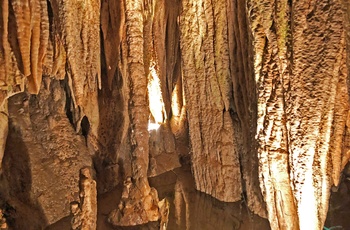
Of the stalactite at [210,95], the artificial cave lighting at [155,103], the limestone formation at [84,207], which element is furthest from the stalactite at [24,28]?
the artificial cave lighting at [155,103]

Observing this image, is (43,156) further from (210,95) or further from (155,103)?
(155,103)

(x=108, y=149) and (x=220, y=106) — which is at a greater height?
(x=220, y=106)

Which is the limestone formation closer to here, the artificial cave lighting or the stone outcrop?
the stone outcrop

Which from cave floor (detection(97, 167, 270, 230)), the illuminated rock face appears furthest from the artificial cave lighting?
cave floor (detection(97, 167, 270, 230))

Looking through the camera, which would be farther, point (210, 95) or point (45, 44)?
point (210, 95)

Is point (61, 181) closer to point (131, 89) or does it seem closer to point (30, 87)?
point (131, 89)

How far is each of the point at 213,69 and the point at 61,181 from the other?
3.17m

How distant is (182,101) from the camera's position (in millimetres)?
8727

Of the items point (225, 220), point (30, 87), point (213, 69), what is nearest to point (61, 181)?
point (30, 87)

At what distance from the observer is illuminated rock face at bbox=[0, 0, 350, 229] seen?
3.18 metres

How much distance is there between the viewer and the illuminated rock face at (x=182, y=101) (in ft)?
10.4

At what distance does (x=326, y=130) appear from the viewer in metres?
3.11

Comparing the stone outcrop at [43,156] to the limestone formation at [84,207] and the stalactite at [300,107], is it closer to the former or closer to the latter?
the limestone formation at [84,207]

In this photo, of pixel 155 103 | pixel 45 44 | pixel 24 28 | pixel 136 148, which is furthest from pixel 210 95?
pixel 24 28
